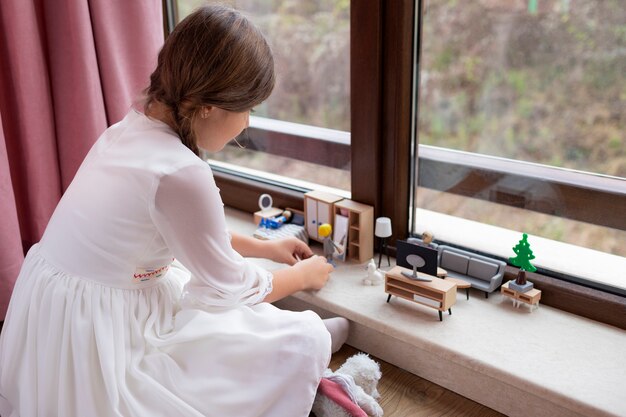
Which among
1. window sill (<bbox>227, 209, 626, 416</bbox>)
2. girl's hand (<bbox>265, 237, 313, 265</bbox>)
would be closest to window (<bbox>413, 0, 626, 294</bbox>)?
window sill (<bbox>227, 209, 626, 416</bbox>)

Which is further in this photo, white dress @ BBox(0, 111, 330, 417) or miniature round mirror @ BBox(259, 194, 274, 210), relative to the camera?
miniature round mirror @ BBox(259, 194, 274, 210)

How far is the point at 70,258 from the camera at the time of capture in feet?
3.61

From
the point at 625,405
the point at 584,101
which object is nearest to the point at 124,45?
the point at 584,101

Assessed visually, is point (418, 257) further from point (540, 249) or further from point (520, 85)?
point (520, 85)

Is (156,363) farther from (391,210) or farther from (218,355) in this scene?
(391,210)

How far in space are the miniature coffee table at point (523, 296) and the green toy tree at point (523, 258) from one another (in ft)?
0.08

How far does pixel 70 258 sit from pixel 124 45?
2.27 ft

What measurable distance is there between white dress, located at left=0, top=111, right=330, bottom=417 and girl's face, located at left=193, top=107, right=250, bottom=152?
5cm

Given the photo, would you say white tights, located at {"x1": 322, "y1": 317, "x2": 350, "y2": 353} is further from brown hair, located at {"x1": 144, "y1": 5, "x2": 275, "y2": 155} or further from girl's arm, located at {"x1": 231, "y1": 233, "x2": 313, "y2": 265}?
brown hair, located at {"x1": 144, "y1": 5, "x2": 275, "y2": 155}

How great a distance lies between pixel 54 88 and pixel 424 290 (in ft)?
3.27


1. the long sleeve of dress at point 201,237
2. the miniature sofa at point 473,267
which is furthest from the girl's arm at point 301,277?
the miniature sofa at point 473,267

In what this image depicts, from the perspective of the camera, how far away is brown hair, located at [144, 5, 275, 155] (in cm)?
103

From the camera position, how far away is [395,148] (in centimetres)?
144

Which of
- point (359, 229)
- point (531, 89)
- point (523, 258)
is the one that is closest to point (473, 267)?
point (523, 258)
